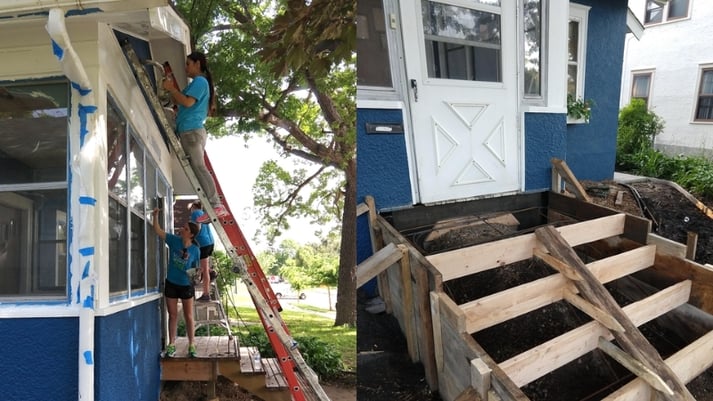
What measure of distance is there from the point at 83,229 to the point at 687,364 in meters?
1.83

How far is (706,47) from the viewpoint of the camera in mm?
1378

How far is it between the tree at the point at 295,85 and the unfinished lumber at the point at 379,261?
71 cm

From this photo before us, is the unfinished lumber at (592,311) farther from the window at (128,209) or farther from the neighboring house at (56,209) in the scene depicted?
the window at (128,209)

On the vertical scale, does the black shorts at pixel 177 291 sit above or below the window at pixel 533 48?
below

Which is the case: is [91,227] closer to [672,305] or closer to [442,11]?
[442,11]

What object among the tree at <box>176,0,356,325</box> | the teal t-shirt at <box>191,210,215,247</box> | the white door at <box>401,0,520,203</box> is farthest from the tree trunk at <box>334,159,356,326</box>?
the white door at <box>401,0,520,203</box>

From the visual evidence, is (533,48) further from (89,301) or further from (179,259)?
(179,259)

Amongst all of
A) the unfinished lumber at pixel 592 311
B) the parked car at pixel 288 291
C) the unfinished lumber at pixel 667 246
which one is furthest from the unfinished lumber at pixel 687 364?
the parked car at pixel 288 291

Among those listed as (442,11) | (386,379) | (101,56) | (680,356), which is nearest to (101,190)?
(101,56)

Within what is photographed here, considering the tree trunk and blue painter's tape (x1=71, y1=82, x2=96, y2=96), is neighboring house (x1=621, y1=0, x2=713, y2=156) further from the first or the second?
the tree trunk

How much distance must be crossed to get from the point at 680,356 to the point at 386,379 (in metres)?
0.76

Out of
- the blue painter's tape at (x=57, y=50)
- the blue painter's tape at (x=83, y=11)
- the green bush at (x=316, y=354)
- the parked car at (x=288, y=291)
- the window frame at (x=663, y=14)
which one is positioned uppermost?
the window frame at (x=663, y=14)

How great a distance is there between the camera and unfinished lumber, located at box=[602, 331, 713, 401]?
1.13 m

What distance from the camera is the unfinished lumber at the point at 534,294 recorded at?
3.62 feet
